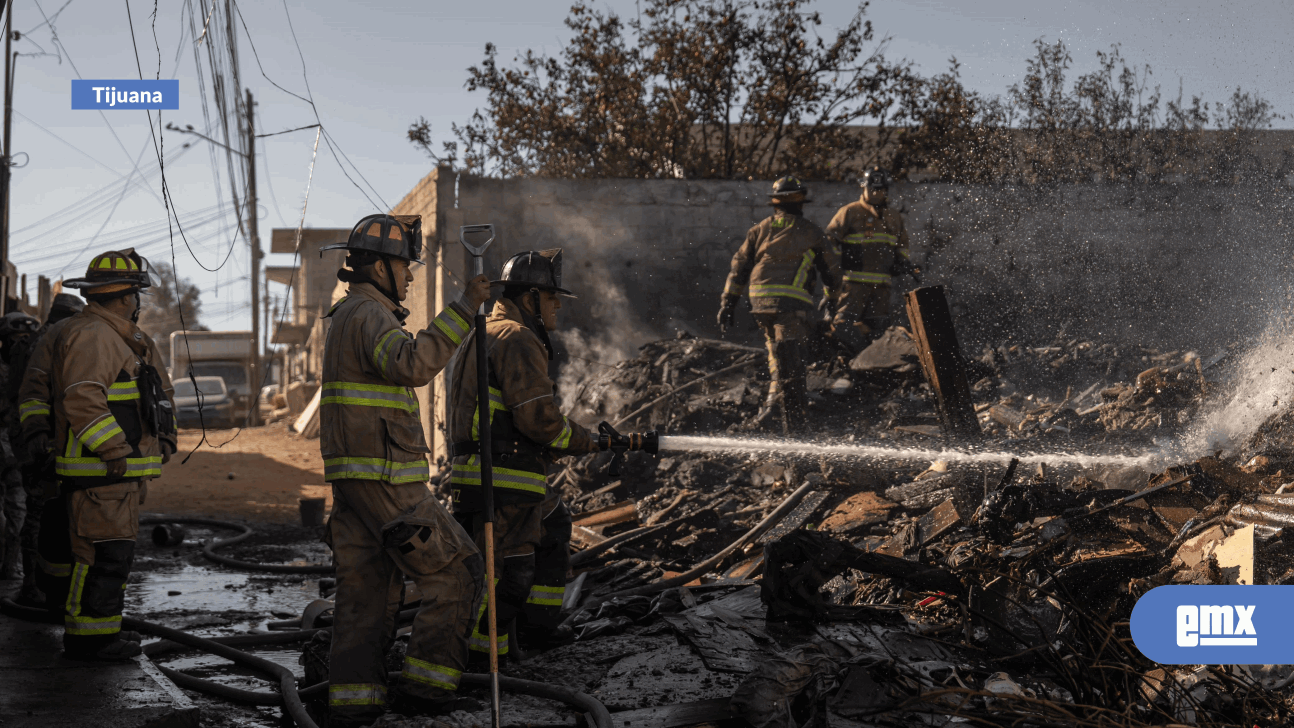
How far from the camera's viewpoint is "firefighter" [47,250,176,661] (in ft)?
14.5

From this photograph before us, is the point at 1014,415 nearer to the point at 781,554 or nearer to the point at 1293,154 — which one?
the point at 781,554

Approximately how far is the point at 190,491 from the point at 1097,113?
44.8 ft

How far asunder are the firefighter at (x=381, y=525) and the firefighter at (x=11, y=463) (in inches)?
135

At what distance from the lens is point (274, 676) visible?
4113mm

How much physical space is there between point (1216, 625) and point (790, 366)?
4709 mm

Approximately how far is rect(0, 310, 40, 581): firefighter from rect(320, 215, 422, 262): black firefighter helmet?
3.50m

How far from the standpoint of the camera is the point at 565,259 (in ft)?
38.3

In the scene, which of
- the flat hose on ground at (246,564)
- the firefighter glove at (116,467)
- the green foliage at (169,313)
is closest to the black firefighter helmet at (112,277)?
the firefighter glove at (116,467)

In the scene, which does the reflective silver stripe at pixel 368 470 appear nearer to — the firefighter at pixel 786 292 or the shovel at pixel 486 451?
the shovel at pixel 486 451

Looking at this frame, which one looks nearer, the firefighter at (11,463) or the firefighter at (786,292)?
the firefighter at (11,463)

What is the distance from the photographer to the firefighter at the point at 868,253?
9750 millimetres

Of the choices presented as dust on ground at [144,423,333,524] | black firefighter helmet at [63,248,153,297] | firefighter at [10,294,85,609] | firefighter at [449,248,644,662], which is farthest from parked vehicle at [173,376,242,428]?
firefighter at [449,248,644,662]

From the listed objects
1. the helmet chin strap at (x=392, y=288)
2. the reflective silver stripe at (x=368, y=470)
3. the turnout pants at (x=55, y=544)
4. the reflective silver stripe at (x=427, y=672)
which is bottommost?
the reflective silver stripe at (x=427, y=672)

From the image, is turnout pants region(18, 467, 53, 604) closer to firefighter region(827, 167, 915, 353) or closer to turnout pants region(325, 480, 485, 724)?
turnout pants region(325, 480, 485, 724)
